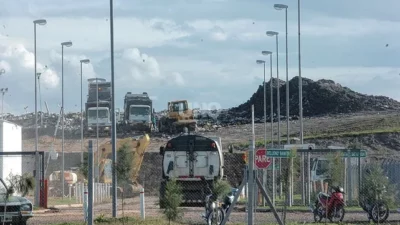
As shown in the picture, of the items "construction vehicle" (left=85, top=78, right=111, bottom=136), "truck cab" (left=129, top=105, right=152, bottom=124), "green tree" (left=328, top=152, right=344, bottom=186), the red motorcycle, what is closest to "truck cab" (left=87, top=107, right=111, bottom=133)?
"construction vehicle" (left=85, top=78, right=111, bottom=136)

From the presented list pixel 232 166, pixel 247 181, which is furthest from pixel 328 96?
pixel 247 181

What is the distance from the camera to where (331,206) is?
27.4m

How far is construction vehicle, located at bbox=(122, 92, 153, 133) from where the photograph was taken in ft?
260

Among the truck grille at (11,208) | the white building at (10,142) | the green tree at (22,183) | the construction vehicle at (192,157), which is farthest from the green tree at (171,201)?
the white building at (10,142)

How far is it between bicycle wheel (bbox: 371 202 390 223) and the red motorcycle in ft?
3.10

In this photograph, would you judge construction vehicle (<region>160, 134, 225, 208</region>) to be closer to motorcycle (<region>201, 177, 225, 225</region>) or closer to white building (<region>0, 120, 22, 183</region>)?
motorcycle (<region>201, 177, 225, 225</region>)

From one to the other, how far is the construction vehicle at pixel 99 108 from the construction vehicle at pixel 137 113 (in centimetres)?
178

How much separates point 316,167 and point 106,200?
1145 cm

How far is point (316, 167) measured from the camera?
129ft

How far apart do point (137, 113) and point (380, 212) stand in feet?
175

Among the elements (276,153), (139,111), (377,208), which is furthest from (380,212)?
(139,111)

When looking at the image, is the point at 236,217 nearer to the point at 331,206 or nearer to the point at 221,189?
the point at 331,206

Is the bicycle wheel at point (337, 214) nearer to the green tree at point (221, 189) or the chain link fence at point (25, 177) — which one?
the green tree at point (221, 189)

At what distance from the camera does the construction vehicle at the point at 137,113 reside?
79188 millimetres
